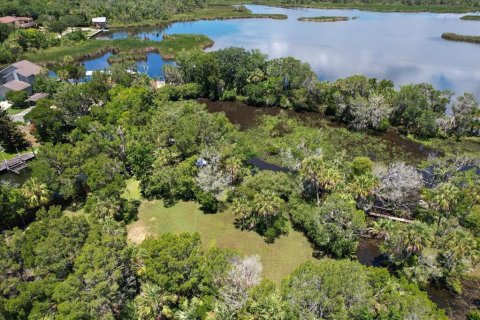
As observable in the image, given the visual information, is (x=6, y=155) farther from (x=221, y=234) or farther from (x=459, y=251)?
(x=459, y=251)

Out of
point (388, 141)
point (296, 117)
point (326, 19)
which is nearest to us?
point (388, 141)

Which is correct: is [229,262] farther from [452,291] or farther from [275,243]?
[452,291]

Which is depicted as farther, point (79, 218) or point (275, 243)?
point (275, 243)

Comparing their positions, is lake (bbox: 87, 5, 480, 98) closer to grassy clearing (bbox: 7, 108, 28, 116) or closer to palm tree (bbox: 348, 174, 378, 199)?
grassy clearing (bbox: 7, 108, 28, 116)

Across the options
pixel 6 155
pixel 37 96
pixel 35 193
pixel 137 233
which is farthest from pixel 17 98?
pixel 137 233

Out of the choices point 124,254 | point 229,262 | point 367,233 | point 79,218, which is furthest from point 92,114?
point 367,233

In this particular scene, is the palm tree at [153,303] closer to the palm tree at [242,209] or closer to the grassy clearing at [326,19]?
the palm tree at [242,209]

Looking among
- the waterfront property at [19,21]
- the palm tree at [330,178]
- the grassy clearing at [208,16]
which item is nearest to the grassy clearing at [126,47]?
the waterfront property at [19,21]
